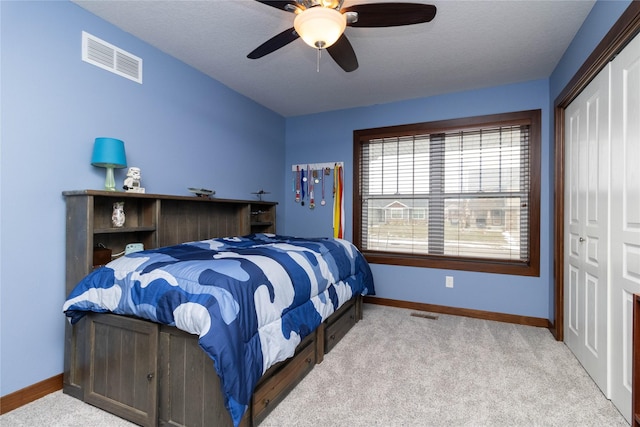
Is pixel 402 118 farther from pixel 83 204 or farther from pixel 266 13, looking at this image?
pixel 83 204

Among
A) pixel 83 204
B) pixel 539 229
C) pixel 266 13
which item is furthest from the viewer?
pixel 539 229

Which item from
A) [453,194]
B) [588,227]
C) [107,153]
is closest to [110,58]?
[107,153]

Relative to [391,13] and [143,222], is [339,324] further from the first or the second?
[391,13]

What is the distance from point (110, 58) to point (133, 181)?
2.88 ft

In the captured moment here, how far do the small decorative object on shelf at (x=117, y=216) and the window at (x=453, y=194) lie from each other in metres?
2.50

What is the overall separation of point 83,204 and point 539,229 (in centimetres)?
379

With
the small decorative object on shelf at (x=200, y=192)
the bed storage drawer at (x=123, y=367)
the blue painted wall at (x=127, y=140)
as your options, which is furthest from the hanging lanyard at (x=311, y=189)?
the bed storage drawer at (x=123, y=367)

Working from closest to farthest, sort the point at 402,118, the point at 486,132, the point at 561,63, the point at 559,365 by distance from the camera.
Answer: the point at 559,365
the point at 561,63
the point at 486,132
the point at 402,118

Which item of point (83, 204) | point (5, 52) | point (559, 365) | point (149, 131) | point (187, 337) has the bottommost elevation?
point (559, 365)

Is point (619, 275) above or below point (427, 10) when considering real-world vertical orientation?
below

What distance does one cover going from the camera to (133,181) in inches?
87.7

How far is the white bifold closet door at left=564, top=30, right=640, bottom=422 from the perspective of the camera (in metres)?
1.60

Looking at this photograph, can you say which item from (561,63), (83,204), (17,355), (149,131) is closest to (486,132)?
(561,63)

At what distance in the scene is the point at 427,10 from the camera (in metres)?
1.54
